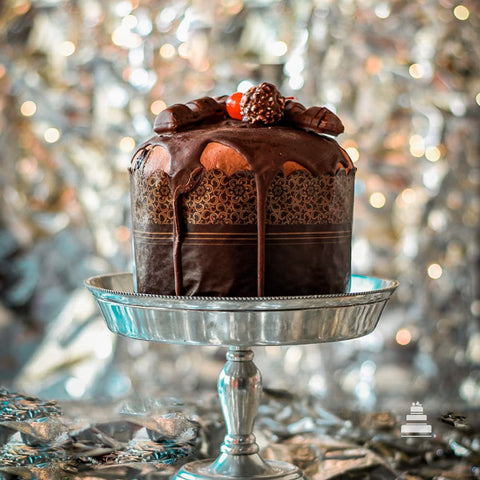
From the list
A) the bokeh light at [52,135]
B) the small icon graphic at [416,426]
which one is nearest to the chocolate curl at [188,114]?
the small icon graphic at [416,426]

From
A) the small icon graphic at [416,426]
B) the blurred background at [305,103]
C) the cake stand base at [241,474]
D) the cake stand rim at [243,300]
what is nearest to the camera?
the cake stand rim at [243,300]

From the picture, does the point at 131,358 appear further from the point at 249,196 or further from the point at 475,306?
the point at 249,196

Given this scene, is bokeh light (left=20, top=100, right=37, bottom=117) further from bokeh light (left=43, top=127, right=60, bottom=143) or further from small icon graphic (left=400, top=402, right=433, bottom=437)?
small icon graphic (left=400, top=402, right=433, bottom=437)

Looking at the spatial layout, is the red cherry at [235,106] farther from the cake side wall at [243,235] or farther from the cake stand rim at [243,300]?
the cake stand rim at [243,300]

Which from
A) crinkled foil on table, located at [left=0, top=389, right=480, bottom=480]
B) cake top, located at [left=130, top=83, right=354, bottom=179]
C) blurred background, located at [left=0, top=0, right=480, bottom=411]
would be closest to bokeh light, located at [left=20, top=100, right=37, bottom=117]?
blurred background, located at [left=0, top=0, right=480, bottom=411]

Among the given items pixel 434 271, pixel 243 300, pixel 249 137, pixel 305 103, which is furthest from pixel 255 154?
pixel 434 271

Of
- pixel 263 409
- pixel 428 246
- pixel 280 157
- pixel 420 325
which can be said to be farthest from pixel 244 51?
pixel 280 157

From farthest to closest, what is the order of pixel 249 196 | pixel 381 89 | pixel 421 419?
pixel 381 89, pixel 421 419, pixel 249 196
